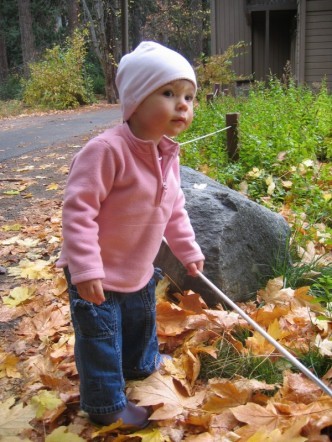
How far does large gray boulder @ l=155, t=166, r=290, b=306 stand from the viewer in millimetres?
2770

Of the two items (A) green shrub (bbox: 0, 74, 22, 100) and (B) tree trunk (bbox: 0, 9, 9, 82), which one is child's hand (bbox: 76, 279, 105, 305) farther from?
(B) tree trunk (bbox: 0, 9, 9, 82)

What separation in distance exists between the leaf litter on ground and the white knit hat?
115 cm

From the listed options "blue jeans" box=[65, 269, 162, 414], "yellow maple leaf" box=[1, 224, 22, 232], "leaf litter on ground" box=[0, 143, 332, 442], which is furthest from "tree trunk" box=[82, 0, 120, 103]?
"blue jeans" box=[65, 269, 162, 414]

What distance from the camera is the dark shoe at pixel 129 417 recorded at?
189cm

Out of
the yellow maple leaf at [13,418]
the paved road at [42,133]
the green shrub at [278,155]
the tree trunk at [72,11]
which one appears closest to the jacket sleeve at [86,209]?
the yellow maple leaf at [13,418]

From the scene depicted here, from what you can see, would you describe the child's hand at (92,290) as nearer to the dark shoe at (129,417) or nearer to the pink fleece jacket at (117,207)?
the pink fleece jacket at (117,207)

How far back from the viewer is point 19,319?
110 inches

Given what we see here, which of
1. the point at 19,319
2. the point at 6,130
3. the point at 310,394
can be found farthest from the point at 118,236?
the point at 6,130

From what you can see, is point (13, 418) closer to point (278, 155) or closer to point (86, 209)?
point (86, 209)

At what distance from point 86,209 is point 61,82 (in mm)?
17763

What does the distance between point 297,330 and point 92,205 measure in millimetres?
1298

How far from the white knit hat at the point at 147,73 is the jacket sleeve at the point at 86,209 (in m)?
0.19

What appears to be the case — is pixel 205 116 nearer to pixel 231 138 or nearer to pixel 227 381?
pixel 231 138

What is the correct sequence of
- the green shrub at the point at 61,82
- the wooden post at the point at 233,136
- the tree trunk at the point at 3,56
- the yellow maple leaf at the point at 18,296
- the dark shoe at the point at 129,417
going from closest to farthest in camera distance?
the dark shoe at the point at 129,417 → the yellow maple leaf at the point at 18,296 → the wooden post at the point at 233,136 → the green shrub at the point at 61,82 → the tree trunk at the point at 3,56
